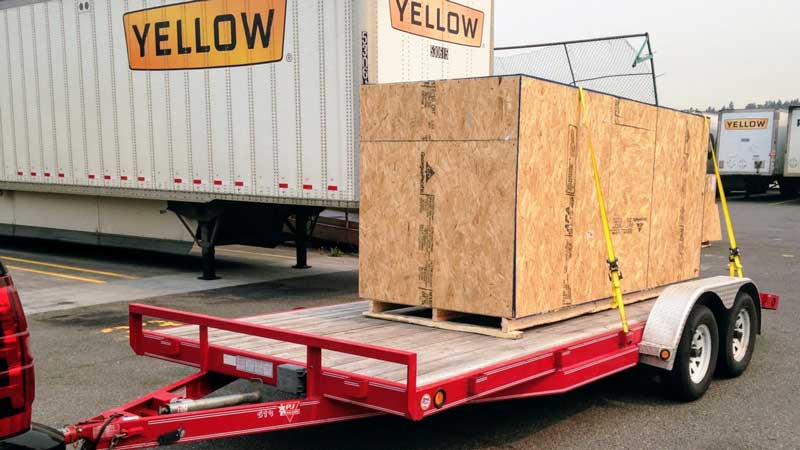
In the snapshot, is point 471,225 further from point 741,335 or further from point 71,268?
point 71,268

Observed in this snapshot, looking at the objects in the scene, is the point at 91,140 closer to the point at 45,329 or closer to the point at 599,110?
the point at 45,329

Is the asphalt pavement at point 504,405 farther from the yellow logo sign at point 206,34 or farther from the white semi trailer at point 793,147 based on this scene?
the white semi trailer at point 793,147

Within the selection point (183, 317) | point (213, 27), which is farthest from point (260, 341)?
point (213, 27)

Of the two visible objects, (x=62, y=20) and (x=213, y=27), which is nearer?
(x=213, y=27)

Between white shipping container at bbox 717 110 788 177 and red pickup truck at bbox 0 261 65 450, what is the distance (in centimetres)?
3150

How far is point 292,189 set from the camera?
9922 millimetres

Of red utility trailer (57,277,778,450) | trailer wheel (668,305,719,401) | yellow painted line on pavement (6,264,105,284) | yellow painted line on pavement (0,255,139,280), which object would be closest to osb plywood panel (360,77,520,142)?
red utility trailer (57,277,778,450)

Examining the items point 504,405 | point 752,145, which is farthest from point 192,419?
point 752,145

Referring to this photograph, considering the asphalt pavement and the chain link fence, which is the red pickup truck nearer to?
the asphalt pavement

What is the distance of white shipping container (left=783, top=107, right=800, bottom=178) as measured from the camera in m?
28.1

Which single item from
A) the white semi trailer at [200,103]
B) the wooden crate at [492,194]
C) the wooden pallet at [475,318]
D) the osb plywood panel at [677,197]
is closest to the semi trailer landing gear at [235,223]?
the white semi trailer at [200,103]

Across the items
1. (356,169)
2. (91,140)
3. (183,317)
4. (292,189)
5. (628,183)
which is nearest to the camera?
(183,317)

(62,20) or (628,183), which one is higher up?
(62,20)

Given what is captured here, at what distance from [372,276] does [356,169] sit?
3917 millimetres
